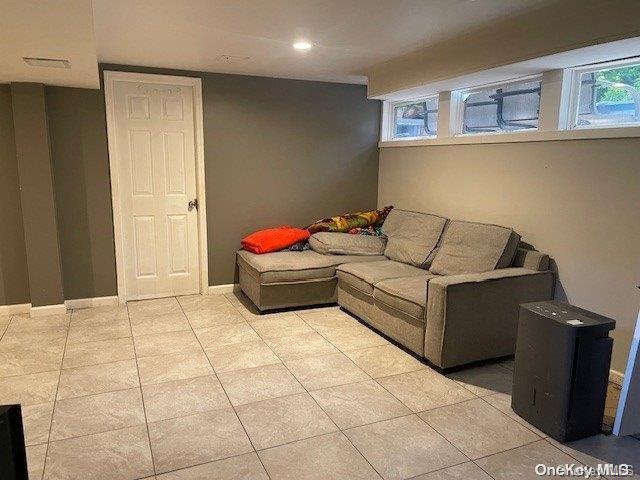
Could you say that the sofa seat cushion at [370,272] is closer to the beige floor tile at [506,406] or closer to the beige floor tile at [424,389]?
the beige floor tile at [424,389]

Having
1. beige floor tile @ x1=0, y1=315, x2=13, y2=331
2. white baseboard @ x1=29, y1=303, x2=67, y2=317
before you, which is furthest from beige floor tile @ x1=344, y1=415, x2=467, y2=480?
beige floor tile @ x1=0, y1=315, x2=13, y2=331

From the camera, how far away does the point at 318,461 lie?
214cm

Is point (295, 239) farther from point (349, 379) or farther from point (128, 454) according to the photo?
point (128, 454)

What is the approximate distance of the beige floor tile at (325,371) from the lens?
2908 millimetres

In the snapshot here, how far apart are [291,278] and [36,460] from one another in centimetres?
238

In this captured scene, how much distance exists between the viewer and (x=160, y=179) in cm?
447

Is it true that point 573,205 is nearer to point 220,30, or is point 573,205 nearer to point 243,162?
point 220,30

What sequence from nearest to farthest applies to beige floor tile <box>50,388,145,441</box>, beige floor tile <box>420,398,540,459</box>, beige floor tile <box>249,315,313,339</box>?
1. beige floor tile <box>420,398,540,459</box>
2. beige floor tile <box>50,388,145,441</box>
3. beige floor tile <box>249,315,313,339</box>

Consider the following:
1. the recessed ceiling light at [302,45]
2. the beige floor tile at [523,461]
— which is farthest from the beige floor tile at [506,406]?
the recessed ceiling light at [302,45]

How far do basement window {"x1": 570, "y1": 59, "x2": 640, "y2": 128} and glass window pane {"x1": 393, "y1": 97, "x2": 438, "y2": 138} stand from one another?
153cm

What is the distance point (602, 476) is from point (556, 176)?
1.93 metres

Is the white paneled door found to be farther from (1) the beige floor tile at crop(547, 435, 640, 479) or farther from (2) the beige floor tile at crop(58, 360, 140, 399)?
(1) the beige floor tile at crop(547, 435, 640, 479)

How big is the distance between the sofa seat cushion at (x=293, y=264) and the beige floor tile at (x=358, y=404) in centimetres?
146

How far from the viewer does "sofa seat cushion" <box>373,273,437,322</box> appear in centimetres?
313
